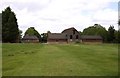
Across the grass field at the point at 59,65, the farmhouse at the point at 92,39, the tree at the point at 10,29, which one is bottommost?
the grass field at the point at 59,65

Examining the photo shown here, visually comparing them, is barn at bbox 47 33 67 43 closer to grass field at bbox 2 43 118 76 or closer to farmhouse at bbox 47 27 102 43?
farmhouse at bbox 47 27 102 43

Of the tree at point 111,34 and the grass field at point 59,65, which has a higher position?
the tree at point 111,34

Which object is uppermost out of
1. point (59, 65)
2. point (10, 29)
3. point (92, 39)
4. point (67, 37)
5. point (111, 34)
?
point (10, 29)

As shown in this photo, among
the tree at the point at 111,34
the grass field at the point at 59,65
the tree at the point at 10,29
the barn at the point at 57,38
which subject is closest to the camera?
the grass field at the point at 59,65

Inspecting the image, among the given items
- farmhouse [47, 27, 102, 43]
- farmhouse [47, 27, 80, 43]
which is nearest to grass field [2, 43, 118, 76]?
farmhouse [47, 27, 102, 43]

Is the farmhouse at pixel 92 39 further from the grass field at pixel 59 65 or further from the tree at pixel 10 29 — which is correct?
the grass field at pixel 59 65

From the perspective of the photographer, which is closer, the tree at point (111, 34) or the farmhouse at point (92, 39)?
the tree at point (111, 34)

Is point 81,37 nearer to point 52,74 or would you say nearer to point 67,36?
point 67,36

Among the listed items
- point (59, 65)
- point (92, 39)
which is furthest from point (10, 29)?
point (59, 65)

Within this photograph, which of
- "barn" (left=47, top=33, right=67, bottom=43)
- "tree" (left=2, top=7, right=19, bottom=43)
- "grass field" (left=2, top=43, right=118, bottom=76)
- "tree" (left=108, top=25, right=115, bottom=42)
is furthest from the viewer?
"barn" (left=47, top=33, right=67, bottom=43)

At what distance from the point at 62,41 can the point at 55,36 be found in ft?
12.9

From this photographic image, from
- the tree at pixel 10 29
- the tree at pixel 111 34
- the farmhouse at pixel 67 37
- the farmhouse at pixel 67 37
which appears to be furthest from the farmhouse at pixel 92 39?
the tree at pixel 10 29

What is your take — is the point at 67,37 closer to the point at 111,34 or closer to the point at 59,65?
the point at 111,34

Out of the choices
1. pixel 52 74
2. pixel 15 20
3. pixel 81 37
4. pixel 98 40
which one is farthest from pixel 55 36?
pixel 52 74
